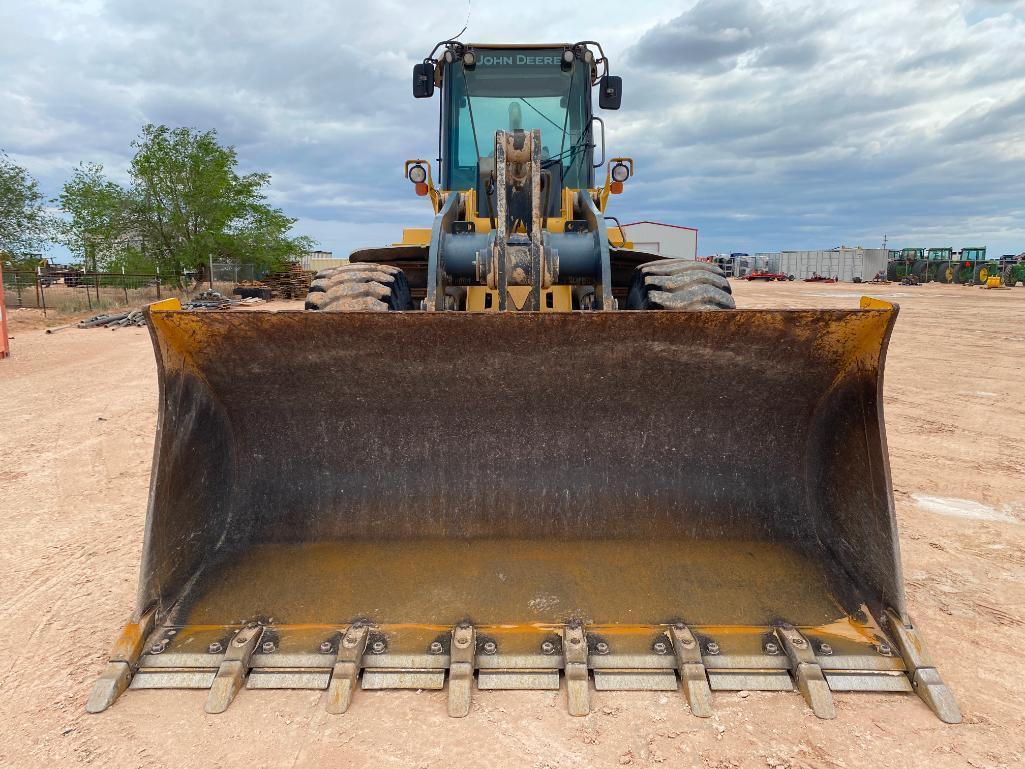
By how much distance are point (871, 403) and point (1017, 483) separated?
2627mm

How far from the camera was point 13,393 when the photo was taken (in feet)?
24.3

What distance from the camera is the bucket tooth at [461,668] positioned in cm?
197

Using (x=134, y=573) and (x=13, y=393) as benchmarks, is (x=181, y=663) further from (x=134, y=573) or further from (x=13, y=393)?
(x=13, y=393)

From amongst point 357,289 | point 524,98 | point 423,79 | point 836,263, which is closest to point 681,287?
point 357,289

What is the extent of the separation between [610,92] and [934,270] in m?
44.6

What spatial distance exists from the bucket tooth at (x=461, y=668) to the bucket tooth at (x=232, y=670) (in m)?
0.66

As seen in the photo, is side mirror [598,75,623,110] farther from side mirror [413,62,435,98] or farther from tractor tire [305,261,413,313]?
tractor tire [305,261,413,313]

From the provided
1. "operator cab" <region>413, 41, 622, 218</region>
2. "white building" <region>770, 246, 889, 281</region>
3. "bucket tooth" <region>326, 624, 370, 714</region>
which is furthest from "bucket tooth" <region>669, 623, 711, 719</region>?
"white building" <region>770, 246, 889, 281</region>

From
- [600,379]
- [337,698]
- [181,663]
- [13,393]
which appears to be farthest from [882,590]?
[13,393]

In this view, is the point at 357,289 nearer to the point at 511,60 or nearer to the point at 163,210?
the point at 511,60

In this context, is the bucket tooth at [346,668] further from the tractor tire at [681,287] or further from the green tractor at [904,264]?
the green tractor at [904,264]

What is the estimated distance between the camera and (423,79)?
4980 mm

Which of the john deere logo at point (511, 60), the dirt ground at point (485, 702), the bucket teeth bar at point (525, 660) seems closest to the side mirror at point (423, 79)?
the john deere logo at point (511, 60)

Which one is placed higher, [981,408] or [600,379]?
[600,379]
